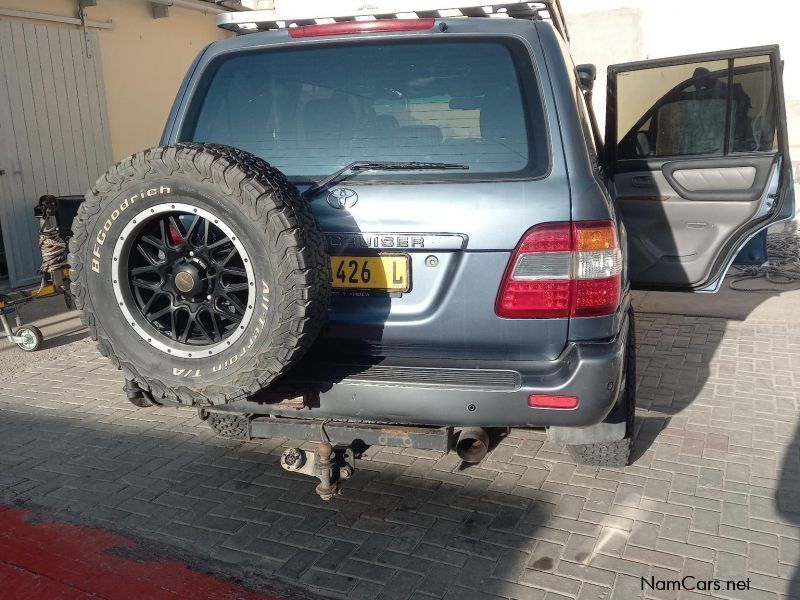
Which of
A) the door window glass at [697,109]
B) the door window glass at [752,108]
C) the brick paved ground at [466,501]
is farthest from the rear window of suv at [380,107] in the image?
the door window glass at [752,108]

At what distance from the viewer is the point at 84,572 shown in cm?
300

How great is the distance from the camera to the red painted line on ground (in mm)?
2850

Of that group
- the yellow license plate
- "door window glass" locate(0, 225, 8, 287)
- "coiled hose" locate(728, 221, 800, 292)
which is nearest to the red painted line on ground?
the yellow license plate

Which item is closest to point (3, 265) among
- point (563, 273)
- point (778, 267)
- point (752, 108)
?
point (563, 273)

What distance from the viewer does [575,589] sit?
109 inches

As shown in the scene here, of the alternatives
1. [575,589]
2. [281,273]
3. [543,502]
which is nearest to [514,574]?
[575,589]

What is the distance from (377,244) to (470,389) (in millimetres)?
645

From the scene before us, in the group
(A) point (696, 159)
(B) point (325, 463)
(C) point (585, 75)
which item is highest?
(C) point (585, 75)

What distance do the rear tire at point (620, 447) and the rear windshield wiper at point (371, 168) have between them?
4.47 ft

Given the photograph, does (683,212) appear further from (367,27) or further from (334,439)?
(334,439)

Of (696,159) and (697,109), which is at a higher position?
(697,109)

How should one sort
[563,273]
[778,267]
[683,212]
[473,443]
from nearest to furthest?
[563,273] → [473,443] → [683,212] → [778,267]
